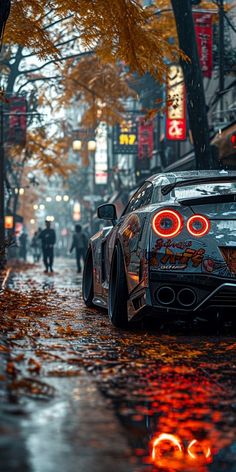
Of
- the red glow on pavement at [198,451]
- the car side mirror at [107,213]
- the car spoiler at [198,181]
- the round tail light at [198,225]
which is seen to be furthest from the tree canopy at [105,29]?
the red glow on pavement at [198,451]

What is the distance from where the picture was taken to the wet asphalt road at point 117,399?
4023mm

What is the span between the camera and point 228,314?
8.39 meters

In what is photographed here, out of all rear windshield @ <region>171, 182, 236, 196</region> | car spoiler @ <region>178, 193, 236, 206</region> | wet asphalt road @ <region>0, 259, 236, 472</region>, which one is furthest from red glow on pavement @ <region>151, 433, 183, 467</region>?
rear windshield @ <region>171, 182, 236, 196</region>

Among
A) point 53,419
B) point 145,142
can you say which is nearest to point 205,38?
point 145,142

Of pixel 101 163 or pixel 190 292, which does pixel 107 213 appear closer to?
pixel 190 292

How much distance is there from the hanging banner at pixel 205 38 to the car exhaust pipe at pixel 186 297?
65.6ft

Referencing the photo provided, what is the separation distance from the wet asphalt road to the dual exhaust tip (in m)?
0.32

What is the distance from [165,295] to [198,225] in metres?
0.63

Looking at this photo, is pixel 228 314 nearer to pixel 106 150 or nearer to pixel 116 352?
pixel 116 352

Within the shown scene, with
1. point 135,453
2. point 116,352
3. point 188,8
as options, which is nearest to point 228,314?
point 116,352

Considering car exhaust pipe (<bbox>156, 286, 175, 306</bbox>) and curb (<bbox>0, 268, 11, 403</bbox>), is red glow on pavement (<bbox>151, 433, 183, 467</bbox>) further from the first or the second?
car exhaust pipe (<bbox>156, 286, 175, 306</bbox>)

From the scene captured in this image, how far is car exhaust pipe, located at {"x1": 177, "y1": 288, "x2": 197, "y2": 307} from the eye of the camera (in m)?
8.18

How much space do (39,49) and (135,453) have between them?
13.0 m

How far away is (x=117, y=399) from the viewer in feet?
17.4
